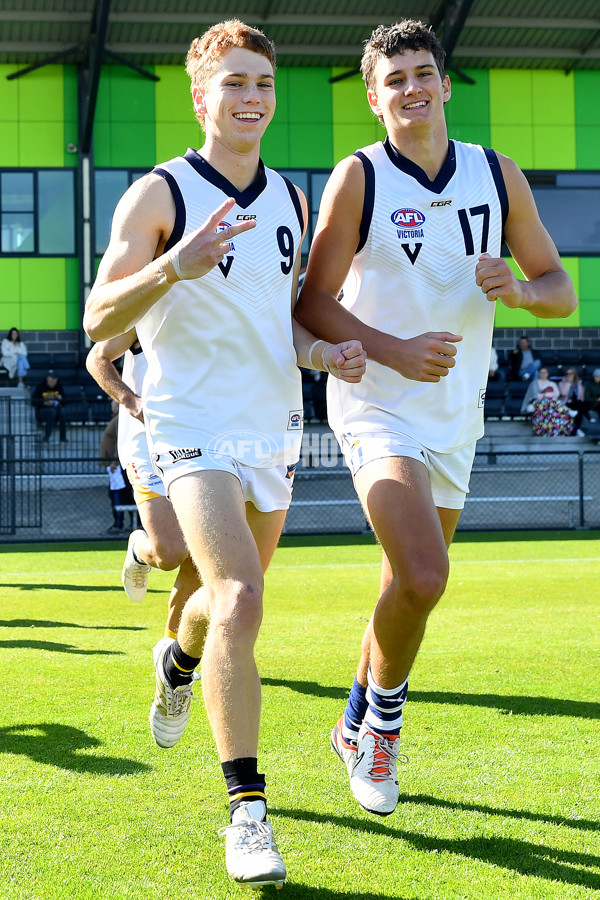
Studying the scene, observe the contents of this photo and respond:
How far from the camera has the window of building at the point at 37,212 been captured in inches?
1064

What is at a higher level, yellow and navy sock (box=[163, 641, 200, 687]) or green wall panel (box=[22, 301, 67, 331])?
green wall panel (box=[22, 301, 67, 331])

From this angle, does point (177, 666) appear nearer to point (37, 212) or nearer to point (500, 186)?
point (500, 186)

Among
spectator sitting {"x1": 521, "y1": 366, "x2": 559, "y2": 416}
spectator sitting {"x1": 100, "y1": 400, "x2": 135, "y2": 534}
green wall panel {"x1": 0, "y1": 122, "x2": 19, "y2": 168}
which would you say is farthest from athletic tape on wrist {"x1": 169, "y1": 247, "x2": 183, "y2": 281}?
green wall panel {"x1": 0, "y1": 122, "x2": 19, "y2": 168}

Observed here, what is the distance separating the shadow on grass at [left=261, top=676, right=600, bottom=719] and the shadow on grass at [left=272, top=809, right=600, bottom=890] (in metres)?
1.87

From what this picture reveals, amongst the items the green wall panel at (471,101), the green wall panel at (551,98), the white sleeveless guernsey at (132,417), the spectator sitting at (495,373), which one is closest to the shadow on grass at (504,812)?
the white sleeveless guernsey at (132,417)

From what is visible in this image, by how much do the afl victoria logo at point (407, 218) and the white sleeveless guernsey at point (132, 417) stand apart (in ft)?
7.06

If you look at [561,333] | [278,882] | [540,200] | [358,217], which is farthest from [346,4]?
[278,882]

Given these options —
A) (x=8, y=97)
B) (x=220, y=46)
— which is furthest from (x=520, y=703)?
(x=8, y=97)

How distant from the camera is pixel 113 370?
599 centimetres

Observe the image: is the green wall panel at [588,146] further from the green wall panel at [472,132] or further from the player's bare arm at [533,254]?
the player's bare arm at [533,254]

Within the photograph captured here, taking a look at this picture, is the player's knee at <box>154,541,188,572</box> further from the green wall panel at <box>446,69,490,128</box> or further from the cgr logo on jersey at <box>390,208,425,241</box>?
the green wall panel at <box>446,69,490,128</box>

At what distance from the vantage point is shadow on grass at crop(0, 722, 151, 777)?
441 centimetres

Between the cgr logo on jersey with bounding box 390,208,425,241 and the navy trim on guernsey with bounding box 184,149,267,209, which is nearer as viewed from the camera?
the navy trim on guernsey with bounding box 184,149,267,209

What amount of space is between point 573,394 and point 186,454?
70.3 feet
